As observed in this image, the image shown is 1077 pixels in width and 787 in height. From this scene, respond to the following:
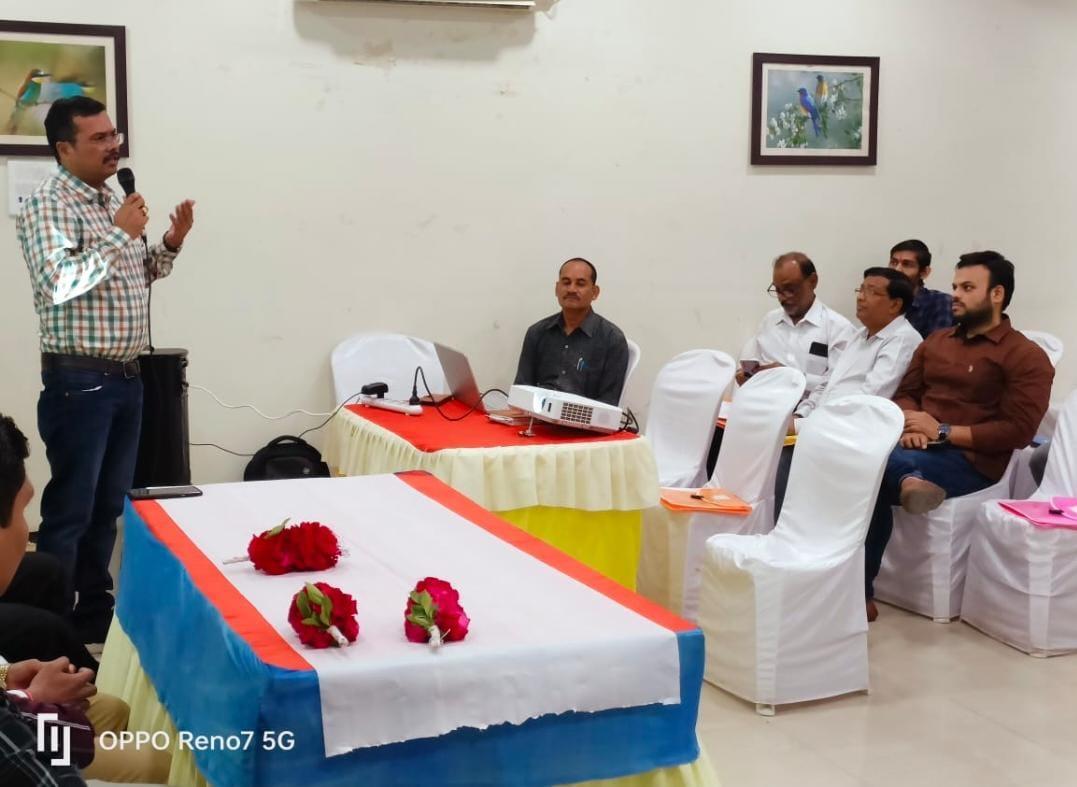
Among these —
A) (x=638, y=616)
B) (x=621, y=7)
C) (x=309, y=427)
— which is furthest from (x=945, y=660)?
(x=621, y=7)

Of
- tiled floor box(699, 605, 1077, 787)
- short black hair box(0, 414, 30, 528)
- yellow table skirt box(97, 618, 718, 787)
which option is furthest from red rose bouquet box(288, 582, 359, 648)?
tiled floor box(699, 605, 1077, 787)

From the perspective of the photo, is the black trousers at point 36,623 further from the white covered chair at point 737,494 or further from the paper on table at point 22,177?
the paper on table at point 22,177

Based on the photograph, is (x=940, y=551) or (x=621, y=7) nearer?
(x=940, y=551)

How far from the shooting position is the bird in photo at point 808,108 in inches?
233

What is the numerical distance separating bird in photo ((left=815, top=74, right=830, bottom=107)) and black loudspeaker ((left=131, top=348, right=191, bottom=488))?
3.33 m

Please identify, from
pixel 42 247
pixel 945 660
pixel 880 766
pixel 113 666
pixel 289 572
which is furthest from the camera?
pixel 945 660

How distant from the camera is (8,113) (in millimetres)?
4934

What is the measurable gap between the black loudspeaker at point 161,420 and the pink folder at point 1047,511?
9.87 feet

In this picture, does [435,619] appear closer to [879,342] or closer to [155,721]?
[155,721]

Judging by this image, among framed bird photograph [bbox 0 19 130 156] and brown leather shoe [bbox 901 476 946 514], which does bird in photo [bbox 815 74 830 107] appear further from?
framed bird photograph [bbox 0 19 130 156]

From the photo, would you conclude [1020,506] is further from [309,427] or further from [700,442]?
[309,427]

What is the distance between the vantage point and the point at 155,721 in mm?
2289

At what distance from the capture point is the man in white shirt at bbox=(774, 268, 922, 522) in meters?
4.91

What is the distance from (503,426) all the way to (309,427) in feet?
5.00
